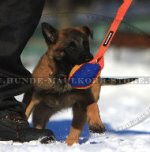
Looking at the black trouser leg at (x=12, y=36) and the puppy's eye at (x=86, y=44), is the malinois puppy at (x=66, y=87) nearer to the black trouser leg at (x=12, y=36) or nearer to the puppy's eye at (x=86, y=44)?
the puppy's eye at (x=86, y=44)

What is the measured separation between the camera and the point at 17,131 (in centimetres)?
190

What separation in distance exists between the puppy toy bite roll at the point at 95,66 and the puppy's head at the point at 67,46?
0.06 metres

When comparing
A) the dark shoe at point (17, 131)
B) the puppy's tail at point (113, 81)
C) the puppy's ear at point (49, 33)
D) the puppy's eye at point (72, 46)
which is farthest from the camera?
the puppy's eye at point (72, 46)

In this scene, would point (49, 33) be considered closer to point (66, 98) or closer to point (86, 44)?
point (86, 44)

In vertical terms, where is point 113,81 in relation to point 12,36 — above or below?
below

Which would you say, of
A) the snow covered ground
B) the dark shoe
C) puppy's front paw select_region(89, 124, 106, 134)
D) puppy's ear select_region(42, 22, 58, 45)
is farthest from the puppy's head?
the dark shoe

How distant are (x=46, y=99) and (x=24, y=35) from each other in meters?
0.48

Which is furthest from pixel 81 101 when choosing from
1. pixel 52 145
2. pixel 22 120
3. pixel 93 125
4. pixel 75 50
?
pixel 52 145

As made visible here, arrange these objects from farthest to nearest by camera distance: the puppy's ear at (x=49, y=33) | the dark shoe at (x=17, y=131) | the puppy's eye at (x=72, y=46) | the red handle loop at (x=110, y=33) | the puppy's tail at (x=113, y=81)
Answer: the puppy's eye at (x=72, y=46)
the puppy's tail at (x=113, y=81)
the puppy's ear at (x=49, y=33)
the red handle loop at (x=110, y=33)
the dark shoe at (x=17, y=131)

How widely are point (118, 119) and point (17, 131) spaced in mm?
981

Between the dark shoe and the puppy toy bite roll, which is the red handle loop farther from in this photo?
the dark shoe

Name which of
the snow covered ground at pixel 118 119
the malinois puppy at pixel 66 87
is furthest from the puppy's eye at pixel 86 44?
the snow covered ground at pixel 118 119

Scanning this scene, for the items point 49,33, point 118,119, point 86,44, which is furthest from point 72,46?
point 118,119

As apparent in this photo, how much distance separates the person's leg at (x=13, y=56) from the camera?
1895mm
